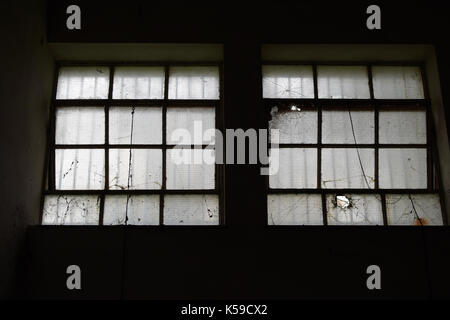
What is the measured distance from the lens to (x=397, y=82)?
3398 millimetres

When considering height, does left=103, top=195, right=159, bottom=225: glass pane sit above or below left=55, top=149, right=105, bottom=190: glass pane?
below

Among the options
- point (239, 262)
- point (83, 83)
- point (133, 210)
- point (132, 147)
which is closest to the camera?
point (239, 262)

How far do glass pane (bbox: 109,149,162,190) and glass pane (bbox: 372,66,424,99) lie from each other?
1660mm

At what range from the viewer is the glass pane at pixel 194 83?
3336mm

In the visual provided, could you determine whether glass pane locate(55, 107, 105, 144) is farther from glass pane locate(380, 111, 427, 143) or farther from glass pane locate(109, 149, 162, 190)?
glass pane locate(380, 111, 427, 143)

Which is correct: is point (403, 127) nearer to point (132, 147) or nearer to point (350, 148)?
point (350, 148)

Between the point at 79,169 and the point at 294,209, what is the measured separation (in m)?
1.49

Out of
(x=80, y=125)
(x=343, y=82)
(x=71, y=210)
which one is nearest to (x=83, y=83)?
(x=80, y=125)

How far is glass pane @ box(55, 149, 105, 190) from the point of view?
3160mm

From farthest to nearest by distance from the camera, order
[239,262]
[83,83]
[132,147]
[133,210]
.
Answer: [83,83] → [132,147] → [133,210] → [239,262]

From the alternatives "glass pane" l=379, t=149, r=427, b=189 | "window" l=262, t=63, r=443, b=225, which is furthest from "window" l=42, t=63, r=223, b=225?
"glass pane" l=379, t=149, r=427, b=189

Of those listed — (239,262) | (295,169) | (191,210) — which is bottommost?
(239,262)

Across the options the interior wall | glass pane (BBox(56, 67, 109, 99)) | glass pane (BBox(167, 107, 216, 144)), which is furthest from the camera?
glass pane (BBox(56, 67, 109, 99))
